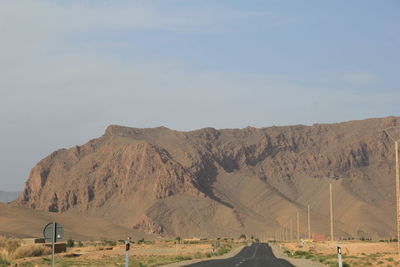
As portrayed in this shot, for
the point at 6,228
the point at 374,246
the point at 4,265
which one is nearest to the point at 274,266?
the point at 4,265

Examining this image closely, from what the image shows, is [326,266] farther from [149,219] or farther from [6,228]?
[149,219]

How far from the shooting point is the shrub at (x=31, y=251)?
202 feet

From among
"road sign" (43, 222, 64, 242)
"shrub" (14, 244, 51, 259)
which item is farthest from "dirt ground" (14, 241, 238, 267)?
"road sign" (43, 222, 64, 242)

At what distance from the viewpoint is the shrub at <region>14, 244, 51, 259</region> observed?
6155 centimetres


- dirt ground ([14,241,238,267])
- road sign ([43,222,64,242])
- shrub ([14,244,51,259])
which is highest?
road sign ([43,222,64,242])

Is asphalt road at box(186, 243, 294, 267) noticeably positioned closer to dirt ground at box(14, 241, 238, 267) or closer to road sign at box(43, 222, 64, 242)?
dirt ground at box(14, 241, 238, 267)

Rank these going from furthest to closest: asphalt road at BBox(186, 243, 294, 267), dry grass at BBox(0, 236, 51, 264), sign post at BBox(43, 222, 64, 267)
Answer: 1. dry grass at BBox(0, 236, 51, 264)
2. asphalt road at BBox(186, 243, 294, 267)
3. sign post at BBox(43, 222, 64, 267)

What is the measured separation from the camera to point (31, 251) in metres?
64.8

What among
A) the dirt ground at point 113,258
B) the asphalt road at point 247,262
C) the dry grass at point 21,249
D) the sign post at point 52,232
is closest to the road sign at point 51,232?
the sign post at point 52,232

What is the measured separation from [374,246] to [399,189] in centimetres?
5493

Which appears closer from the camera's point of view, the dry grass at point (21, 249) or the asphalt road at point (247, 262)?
the asphalt road at point (247, 262)

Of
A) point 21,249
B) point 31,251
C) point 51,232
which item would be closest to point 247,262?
point 51,232

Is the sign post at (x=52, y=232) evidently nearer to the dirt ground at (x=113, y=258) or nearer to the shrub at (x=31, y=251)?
the dirt ground at (x=113, y=258)

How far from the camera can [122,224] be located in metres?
200
